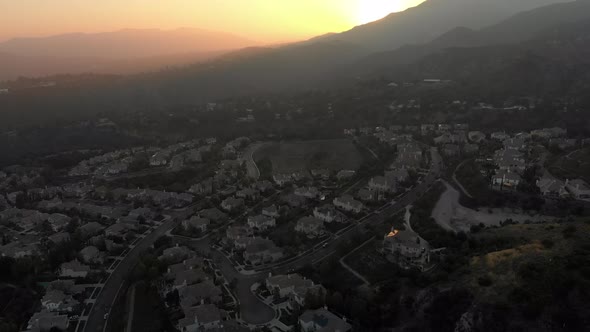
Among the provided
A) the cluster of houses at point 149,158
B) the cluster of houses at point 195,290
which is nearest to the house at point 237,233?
the cluster of houses at point 195,290

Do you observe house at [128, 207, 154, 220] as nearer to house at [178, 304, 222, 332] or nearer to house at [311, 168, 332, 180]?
house at [311, 168, 332, 180]

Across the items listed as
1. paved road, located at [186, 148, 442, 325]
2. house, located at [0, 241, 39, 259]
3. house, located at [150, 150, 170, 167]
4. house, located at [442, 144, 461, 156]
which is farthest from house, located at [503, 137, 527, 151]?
house, located at [0, 241, 39, 259]

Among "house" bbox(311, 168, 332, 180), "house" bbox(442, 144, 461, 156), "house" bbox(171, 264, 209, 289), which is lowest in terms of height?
"house" bbox(311, 168, 332, 180)

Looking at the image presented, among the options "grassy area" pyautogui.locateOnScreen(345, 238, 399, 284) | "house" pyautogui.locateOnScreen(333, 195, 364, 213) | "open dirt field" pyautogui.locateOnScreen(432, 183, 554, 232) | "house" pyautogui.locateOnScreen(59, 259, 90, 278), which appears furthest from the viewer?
"house" pyautogui.locateOnScreen(333, 195, 364, 213)

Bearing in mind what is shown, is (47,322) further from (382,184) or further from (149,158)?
(149,158)

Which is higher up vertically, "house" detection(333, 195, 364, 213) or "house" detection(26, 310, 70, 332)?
"house" detection(26, 310, 70, 332)

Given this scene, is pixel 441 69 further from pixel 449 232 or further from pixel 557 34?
pixel 449 232

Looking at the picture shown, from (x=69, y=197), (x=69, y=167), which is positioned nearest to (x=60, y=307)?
(x=69, y=197)

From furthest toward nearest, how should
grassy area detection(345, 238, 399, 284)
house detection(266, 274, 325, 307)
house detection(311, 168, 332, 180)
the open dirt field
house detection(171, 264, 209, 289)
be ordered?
house detection(311, 168, 332, 180) < the open dirt field < house detection(171, 264, 209, 289) < grassy area detection(345, 238, 399, 284) < house detection(266, 274, 325, 307)
